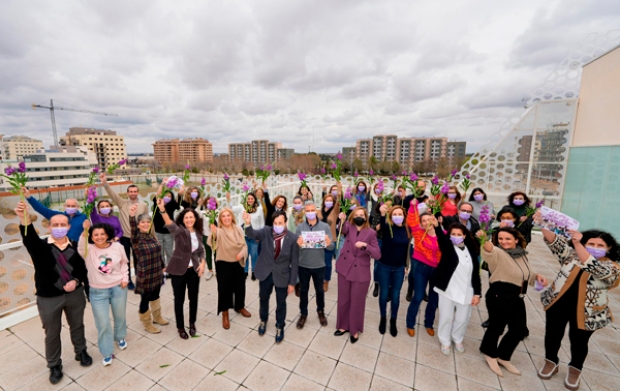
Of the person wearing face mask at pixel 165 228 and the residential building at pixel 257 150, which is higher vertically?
the residential building at pixel 257 150

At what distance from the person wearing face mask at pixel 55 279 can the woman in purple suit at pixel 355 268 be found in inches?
119

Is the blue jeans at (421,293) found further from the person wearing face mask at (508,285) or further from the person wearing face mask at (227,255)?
the person wearing face mask at (227,255)

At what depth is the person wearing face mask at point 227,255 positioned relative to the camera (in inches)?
145

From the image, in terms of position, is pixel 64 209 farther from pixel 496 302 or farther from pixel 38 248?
pixel 496 302

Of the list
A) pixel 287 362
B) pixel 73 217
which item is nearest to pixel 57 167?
pixel 73 217

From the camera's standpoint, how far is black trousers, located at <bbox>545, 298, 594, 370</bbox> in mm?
2768

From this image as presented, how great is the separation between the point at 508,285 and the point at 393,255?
4.12 feet

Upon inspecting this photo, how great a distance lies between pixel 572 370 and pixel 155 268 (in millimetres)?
4961

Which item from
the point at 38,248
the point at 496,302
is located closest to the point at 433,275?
the point at 496,302

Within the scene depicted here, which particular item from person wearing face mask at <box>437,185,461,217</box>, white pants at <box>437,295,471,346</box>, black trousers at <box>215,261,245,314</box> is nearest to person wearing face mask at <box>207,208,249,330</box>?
black trousers at <box>215,261,245,314</box>

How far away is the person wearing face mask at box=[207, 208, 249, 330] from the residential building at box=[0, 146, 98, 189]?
3039 inches

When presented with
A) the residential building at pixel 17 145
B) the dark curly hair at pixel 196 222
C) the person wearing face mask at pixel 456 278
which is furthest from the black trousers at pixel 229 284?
the residential building at pixel 17 145

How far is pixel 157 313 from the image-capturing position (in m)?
3.78

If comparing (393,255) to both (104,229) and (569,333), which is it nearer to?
(569,333)
